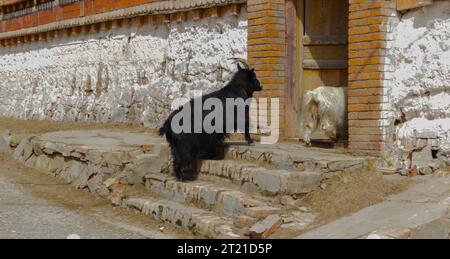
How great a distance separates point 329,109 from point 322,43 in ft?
4.03

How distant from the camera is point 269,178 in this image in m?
6.59

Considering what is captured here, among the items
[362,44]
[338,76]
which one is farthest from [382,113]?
[338,76]

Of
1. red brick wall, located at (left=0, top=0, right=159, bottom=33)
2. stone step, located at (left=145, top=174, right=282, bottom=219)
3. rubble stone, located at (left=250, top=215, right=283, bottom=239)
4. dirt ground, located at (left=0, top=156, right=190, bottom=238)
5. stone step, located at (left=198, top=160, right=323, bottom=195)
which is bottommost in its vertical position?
dirt ground, located at (left=0, top=156, right=190, bottom=238)

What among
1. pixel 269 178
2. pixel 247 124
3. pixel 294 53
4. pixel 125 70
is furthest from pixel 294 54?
pixel 125 70

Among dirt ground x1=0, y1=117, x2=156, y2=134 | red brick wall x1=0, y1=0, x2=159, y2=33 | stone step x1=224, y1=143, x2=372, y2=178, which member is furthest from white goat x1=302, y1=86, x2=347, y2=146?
red brick wall x1=0, y1=0, x2=159, y2=33

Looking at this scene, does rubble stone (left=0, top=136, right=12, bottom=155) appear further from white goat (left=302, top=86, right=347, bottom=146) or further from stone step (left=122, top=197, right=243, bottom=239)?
white goat (left=302, top=86, right=347, bottom=146)

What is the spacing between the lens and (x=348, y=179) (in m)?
6.59

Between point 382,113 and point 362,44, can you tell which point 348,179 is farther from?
point 362,44

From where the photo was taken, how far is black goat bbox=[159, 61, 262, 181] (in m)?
7.63

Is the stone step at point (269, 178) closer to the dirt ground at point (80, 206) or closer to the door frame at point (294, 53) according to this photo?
the dirt ground at point (80, 206)

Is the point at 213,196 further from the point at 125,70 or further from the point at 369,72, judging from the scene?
the point at 125,70

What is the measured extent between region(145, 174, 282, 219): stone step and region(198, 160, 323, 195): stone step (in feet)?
0.39

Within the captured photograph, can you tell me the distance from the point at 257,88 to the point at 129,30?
17.5 feet

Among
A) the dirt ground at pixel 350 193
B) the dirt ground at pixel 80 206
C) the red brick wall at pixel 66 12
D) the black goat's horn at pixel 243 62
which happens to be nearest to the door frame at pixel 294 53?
the black goat's horn at pixel 243 62
